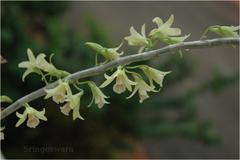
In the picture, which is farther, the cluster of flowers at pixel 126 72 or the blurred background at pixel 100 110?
the blurred background at pixel 100 110

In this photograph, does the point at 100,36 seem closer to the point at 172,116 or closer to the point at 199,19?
the point at 172,116

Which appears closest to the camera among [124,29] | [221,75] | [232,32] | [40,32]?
[232,32]

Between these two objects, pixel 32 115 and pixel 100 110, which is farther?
pixel 100 110

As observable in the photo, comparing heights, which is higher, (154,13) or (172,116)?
(154,13)

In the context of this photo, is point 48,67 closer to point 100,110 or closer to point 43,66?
point 43,66

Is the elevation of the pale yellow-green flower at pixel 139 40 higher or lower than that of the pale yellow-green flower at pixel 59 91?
higher

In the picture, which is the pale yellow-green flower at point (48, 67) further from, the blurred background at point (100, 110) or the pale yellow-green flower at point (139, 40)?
the blurred background at point (100, 110)

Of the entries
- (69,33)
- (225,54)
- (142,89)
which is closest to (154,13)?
(225,54)

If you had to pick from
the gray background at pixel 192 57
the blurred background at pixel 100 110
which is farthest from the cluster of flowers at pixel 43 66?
the gray background at pixel 192 57

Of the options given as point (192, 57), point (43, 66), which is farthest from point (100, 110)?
point (43, 66)
